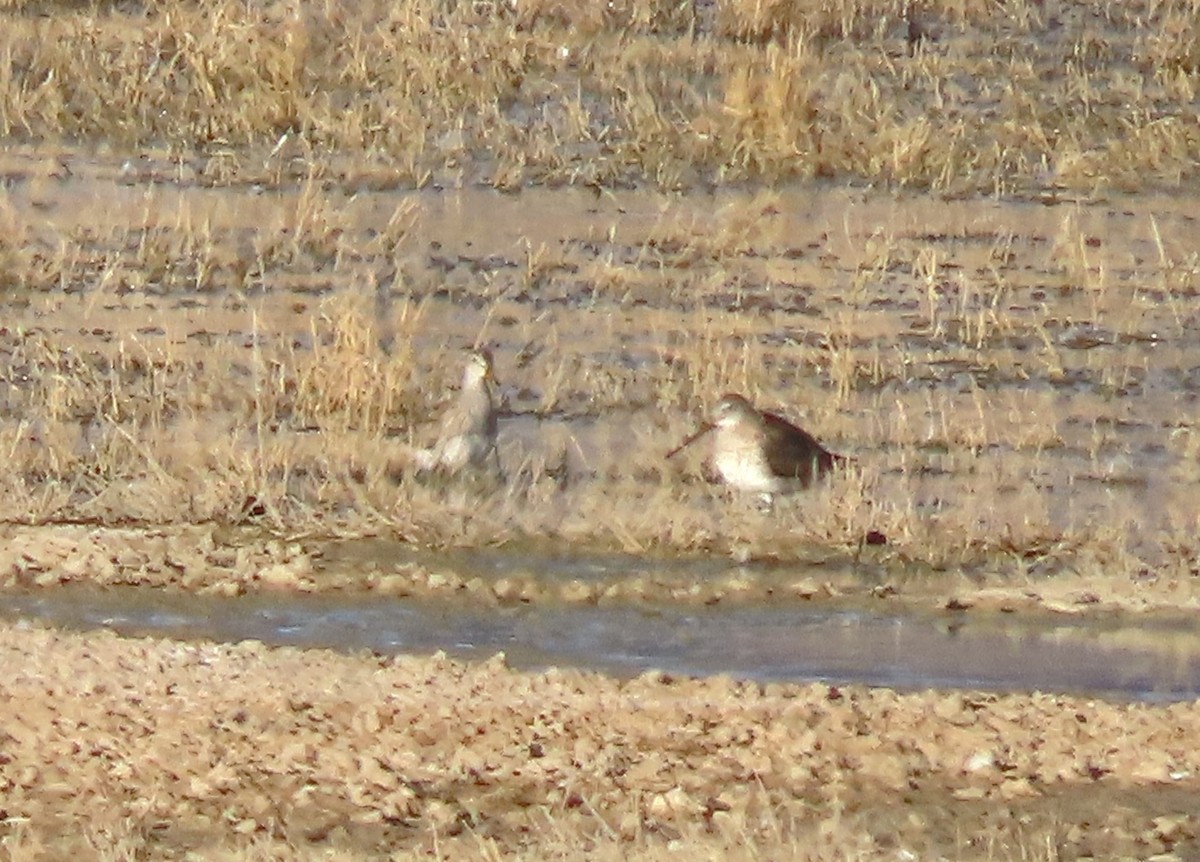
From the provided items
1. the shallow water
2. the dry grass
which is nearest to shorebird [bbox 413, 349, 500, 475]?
the shallow water

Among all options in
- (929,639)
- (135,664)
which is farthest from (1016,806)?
(135,664)

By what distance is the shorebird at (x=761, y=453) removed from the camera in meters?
11.4

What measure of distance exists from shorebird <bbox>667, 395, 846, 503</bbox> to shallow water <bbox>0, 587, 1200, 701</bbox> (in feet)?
3.55

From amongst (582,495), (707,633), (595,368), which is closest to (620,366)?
(595,368)

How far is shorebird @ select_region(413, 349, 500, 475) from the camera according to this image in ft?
38.8

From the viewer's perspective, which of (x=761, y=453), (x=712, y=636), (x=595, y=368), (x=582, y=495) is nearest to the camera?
(x=712, y=636)

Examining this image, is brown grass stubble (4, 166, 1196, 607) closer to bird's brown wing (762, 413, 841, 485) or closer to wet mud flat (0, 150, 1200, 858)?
wet mud flat (0, 150, 1200, 858)

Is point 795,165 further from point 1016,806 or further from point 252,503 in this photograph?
point 1016,806

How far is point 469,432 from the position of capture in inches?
470

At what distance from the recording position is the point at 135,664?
9.23 meters

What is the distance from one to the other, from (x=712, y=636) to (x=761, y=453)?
1.50 m

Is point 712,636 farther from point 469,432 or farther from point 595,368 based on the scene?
point 595,368

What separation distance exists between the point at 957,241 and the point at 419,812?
7838 millimetres

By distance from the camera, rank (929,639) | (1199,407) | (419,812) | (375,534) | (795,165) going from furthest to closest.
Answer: (795,165) → (1199,407) → (375,534) → (929,639) → (419,812)
